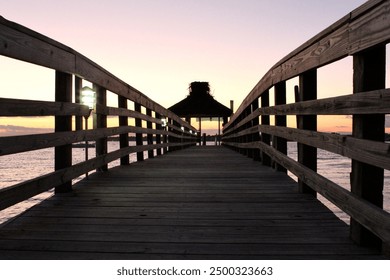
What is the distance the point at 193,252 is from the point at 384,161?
123 cm

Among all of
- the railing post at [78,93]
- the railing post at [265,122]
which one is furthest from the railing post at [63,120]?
the railing post at [265,122]

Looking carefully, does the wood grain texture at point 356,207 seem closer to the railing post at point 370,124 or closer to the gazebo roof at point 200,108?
the railing post at point 370,124

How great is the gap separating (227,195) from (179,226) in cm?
128

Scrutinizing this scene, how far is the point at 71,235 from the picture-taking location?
2.67 metres

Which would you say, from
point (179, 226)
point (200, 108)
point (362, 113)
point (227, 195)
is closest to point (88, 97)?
point (227, 195)

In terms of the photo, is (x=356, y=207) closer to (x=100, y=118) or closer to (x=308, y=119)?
(x=308, y=119)

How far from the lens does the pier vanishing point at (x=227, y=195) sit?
2.30 meters

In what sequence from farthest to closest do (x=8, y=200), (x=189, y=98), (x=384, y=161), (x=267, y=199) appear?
(x=189, y=98)
(x=267, y=199)
(x=8, y=200)
(x=384, y=161)

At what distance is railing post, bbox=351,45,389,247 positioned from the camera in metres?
2.31

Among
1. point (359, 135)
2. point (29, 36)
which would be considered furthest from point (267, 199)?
point (29, 36)

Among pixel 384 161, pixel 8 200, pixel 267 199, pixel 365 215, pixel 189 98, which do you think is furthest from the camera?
pixel 189 98

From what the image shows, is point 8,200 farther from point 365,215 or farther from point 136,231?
point 365,215

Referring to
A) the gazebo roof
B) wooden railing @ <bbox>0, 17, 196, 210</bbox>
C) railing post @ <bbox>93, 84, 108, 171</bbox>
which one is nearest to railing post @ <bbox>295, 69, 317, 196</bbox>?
wooden railing @ <bbox>0, 17, 196, 210</bbox>

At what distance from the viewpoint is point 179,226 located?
2.91 meters
